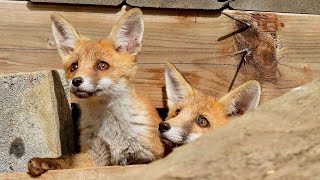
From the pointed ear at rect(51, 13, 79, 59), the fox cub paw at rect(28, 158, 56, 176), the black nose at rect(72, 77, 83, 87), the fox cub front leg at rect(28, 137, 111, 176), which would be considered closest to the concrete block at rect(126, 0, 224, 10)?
the pointed ear at rect(51, 13, 79, 59)

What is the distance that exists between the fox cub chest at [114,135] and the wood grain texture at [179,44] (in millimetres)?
693

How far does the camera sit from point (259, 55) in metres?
6.82

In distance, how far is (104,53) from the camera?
21.1 ft

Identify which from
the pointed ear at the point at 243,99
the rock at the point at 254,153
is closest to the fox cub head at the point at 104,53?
the pointed ear at the point at 243,99

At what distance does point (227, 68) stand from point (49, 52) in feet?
4.98

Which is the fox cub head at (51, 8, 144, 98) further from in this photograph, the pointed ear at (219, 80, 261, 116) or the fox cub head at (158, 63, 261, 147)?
the pointed ear at (219, 80, 261, 116)

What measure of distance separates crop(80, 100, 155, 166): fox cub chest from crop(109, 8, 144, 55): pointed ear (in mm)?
527

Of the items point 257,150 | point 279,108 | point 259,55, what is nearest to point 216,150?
point 257,150

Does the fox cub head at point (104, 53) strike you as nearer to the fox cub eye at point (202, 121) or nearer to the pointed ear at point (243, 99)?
the fox cub eye at point (202, 121)

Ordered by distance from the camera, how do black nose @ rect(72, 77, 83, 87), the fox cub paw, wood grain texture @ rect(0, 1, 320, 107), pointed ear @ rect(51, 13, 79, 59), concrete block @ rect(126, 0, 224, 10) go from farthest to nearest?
wood grain texture @ rect(0, 1, 320, 107) < concrete block @ rect(126, 0, 224, 10) < pointed ear @ rect(51, 13, 79, 59) < black nose @ rect(72, 77, 83, 87) < the fox cub paw

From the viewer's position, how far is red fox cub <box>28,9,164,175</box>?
6.16 meters

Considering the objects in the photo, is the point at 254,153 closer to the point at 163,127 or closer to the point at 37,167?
the point at 163,127

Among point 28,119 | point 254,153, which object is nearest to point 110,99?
point 28,119

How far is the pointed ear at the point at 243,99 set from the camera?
6145 millimetres
